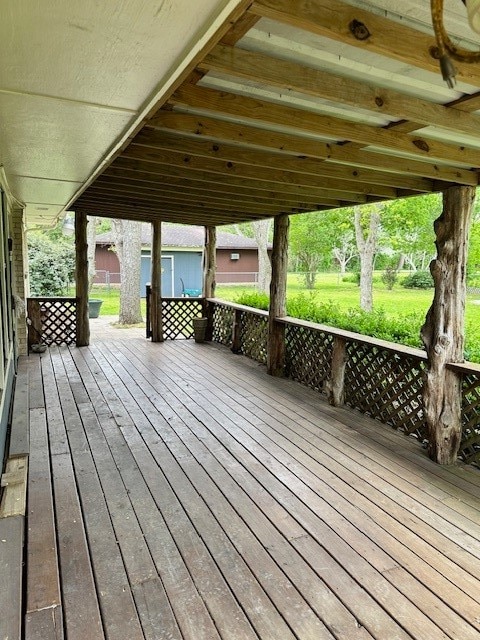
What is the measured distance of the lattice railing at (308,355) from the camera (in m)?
5.16

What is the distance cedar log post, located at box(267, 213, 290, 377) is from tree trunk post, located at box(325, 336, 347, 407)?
52.3 inches

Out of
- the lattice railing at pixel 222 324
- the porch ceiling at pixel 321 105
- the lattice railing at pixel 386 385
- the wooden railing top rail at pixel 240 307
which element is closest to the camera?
the porch ceiling at pixel 321 105

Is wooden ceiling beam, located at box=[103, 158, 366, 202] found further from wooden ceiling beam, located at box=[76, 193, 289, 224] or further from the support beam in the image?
the support beam

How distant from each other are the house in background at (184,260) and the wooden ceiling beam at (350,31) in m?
16.1

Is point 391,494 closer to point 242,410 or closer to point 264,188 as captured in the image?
point 242,410

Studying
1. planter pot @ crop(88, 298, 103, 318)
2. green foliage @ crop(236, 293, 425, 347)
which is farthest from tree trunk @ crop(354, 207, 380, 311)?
planter pot @ crop(88, 298, 103, 318)

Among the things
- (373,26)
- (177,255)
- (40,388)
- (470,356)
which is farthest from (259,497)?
(177,255)

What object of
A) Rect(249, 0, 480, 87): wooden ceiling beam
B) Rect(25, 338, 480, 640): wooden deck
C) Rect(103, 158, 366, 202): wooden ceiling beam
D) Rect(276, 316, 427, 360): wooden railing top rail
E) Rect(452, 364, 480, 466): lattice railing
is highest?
Rect(103, 158, 366, 202): wooden ceiling beam

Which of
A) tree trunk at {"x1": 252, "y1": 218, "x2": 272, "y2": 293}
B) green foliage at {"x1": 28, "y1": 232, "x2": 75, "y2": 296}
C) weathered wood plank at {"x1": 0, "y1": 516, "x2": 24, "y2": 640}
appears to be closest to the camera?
weathered wood plank at {"x1": 0, "y1": 516, "x2": 24, "y2": 640}

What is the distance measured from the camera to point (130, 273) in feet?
36.8

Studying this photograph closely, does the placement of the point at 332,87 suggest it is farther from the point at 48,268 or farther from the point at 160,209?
the point at 48,268

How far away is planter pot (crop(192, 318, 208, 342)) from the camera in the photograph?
27.8 ft

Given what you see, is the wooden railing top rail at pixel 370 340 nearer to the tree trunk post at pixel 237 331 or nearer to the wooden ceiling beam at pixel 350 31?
the tree trunk post at pixel 237 331

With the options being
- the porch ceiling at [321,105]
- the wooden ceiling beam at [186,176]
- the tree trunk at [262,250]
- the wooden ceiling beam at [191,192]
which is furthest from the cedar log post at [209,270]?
the tree trunk at [262,250]
